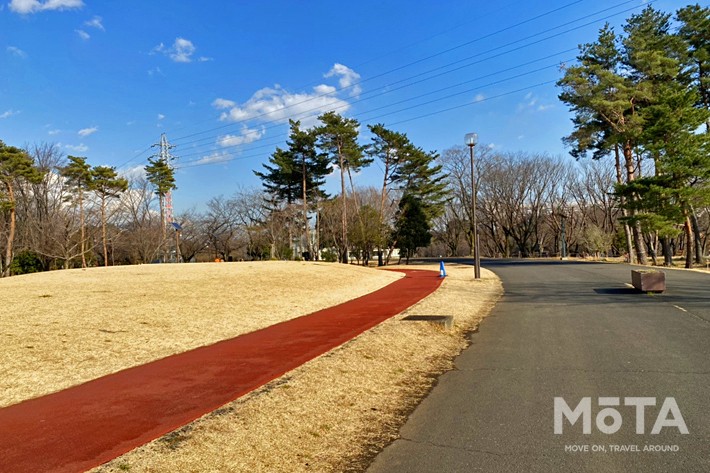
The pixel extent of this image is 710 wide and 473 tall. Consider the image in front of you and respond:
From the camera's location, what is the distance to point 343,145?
43344 mm

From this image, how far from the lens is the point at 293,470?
3631 millimetres

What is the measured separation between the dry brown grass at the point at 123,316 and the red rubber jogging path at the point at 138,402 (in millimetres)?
624

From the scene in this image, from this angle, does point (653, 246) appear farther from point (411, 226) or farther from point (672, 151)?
point (411, 226)

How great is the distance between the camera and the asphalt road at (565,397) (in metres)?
3.68

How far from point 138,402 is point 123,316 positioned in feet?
19.6

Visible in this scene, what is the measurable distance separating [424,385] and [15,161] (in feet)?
135

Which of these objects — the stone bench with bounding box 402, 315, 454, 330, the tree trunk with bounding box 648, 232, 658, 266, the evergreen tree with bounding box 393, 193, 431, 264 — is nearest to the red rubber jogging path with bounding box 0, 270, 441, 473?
the stone bench with bounding box 402, 315, 454, 330

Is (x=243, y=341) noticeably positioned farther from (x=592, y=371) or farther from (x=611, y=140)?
(x=611, y=140)

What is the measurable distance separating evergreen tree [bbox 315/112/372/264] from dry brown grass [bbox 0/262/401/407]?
2356 cm

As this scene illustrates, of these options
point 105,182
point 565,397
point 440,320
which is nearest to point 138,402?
point 565,397

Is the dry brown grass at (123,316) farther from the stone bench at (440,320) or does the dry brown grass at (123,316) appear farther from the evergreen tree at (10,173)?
the evergreen tree at (10,173)

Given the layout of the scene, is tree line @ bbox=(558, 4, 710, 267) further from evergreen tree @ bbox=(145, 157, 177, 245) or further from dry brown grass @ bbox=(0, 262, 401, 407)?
evergreen tree @ bbox=(145, 157, 177, 245)

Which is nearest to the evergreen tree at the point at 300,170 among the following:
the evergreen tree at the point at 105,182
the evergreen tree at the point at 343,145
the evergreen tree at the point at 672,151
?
the evergreen tree at the point at 343,145

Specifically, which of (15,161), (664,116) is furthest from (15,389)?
(15,161)
